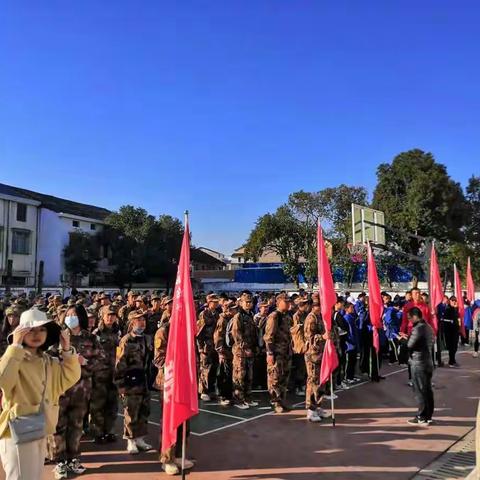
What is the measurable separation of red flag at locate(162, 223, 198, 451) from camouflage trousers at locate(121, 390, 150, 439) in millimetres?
869

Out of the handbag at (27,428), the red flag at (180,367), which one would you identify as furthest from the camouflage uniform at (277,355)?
the handbag at (27,428)

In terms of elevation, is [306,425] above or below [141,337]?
below

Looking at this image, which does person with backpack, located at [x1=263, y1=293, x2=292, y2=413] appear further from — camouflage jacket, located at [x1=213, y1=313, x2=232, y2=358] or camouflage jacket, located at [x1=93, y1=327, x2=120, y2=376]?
camouflage jacket, located at [x1=93, y1=327, x2=120, y2=376]

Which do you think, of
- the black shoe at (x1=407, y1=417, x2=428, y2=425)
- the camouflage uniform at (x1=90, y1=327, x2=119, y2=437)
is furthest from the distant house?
the camouflage uniform at (x1=90, y1=327, x2=119, y2=437)

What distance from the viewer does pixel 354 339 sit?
1119cm

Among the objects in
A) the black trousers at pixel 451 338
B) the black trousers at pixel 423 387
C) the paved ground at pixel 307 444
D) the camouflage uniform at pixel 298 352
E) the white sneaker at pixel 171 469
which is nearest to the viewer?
the white sneaker at pixel 171 469

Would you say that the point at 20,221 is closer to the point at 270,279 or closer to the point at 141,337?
the point at 270,279

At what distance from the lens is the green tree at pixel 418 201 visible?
33.1m

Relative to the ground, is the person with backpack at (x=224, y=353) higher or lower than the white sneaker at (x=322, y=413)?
higher

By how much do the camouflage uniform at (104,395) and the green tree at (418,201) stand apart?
89.6 ft


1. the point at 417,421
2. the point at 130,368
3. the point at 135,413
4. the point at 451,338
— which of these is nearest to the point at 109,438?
the point at 135,413

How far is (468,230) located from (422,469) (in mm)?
34738

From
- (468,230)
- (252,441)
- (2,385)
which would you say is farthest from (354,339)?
(468,230)

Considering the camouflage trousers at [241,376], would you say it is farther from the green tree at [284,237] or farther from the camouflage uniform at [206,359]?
the green tree at [284,237]
